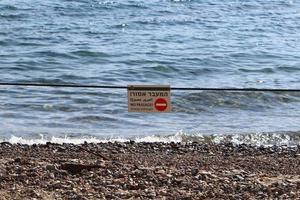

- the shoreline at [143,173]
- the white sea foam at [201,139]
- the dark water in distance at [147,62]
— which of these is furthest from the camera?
the dark water in distance at [147,62]

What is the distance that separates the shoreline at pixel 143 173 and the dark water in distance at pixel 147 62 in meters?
2.00

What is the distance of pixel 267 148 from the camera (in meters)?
11.5

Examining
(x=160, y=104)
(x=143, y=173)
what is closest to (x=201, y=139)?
(x=143, y=173)

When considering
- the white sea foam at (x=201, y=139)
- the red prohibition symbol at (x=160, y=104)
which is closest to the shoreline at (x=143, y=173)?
the red prohibition symbol at (x=160, y=104)

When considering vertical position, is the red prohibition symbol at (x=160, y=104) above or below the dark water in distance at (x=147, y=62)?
above

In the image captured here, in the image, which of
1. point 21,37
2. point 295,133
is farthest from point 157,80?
point 21,37

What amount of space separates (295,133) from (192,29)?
48.9 ft

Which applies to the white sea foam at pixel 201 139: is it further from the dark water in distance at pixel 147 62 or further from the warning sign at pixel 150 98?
the warning sign at pixel 150 98

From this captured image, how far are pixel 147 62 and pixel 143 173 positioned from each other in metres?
12.1

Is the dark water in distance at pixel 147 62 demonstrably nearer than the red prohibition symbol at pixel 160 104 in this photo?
No

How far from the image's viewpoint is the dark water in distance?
13367 mm

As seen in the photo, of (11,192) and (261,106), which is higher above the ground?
(11,192)

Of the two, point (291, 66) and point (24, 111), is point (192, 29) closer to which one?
point (291, 66)

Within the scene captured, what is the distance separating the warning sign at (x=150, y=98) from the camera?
6999 millimetres
